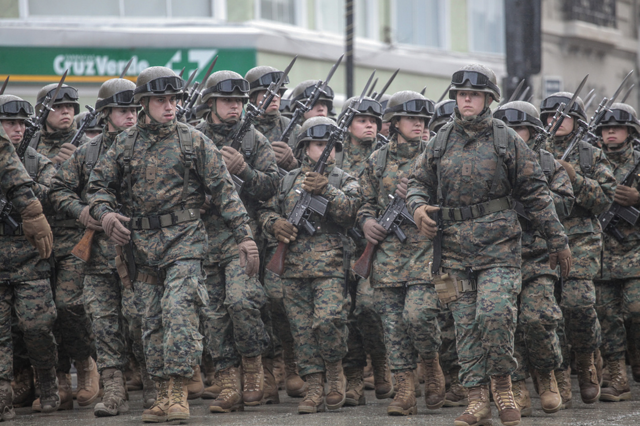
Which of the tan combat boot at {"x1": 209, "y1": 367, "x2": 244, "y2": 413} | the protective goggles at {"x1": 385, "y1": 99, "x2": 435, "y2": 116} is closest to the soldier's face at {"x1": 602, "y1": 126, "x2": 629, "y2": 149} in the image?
the protective goggles at {"x1": 385, "y1": 99, "x2": 435, "y2": 116}

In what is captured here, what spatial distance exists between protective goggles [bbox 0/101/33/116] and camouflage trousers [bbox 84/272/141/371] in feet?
4.74

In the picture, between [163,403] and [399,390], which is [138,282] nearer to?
[163,403]

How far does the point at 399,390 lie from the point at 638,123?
3.35 m

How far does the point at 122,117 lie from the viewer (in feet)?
27.2

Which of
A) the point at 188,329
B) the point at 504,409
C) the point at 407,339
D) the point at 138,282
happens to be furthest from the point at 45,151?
the point at 504,409

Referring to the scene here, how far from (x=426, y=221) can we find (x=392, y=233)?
1.09 metres

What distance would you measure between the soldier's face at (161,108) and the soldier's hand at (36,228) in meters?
1.03

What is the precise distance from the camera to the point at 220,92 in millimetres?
8539

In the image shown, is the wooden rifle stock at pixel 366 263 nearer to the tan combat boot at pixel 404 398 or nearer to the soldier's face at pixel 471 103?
the tan combat boot at pixel 404 398

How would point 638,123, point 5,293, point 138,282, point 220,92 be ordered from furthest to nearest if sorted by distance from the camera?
point 638,123 → point 220,92 → point 5,293 → point 138,282

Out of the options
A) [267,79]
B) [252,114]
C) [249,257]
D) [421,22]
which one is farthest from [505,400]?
[421,22]

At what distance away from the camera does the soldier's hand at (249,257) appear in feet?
23.6

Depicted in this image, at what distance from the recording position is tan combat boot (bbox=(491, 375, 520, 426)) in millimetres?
6770

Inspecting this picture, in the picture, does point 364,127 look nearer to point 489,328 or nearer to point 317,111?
point 317,111
